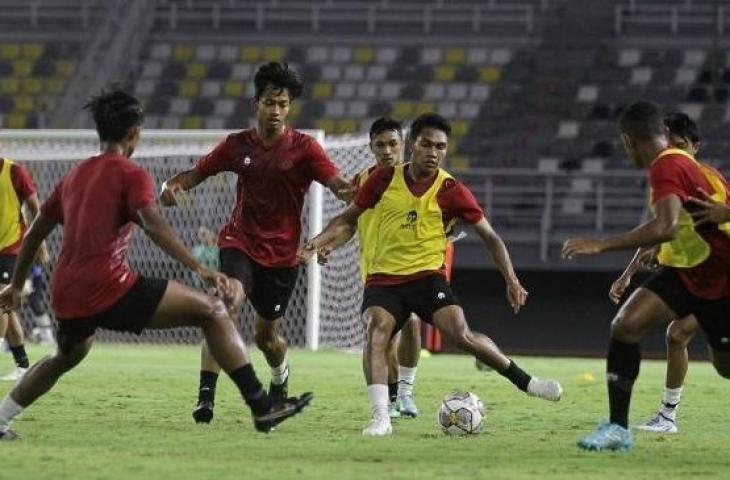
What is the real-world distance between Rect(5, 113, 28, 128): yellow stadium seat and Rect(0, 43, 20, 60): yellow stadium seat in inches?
78.7

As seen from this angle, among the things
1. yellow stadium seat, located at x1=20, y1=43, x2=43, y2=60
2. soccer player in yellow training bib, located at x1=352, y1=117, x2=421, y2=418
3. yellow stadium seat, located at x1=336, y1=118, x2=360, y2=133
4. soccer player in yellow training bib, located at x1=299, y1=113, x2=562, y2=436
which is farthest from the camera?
yellow stadium seat, located at x1=20, y1=43, x2=43, y2=60

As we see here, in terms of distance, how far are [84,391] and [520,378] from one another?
4.11 m

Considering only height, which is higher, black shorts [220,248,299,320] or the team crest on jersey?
the team crest on jersey

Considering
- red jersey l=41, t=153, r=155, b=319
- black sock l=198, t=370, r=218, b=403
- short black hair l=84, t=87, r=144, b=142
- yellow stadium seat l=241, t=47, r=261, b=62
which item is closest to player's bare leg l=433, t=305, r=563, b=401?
black sock l=198, t=370, r=218, b=403

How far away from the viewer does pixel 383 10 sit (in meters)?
31.2

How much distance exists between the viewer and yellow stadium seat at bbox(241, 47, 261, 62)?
31.0m

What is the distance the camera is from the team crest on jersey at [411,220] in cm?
984

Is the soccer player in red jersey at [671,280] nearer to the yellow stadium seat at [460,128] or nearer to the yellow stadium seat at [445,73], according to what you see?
the yellow stadium seat at [460,128]

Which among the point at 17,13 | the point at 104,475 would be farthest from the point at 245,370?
the point at 17,13

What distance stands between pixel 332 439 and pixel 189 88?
22089 mm

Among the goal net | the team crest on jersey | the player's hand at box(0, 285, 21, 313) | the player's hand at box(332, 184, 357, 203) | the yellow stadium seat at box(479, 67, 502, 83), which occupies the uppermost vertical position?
the player's hand at box(332, 184, 357, 203)

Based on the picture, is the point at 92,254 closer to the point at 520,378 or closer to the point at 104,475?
the point at 104,475

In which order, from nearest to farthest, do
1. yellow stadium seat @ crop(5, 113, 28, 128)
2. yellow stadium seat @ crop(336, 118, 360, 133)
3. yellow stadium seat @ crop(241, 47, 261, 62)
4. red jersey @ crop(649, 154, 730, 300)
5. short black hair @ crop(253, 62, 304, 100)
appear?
red jersey @ crop(649, 154, 730, 300), short black hair @ crop(253, 62, 304, 100), yellow stadium seat @ crop(336, 118, 360, 133), yellow stadium seat @ crop(5, 113, 28, 128), yellow stadium seat @ crop(241, 47, 261, 62)

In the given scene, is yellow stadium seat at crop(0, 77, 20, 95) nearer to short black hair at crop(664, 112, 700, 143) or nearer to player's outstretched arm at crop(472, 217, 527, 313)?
player's outstretched arm at crop(472, 217, 527, 313)
